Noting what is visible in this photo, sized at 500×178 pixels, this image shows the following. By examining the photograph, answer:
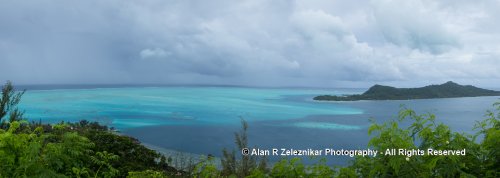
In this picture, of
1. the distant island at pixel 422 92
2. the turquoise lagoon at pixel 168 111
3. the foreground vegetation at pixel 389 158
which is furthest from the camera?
the distant island at pixel 422 92

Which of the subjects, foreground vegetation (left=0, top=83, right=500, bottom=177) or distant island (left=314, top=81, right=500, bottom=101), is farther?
distant island (left=314, top=81, right=500, bottom=101)

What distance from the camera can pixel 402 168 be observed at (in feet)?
10.7

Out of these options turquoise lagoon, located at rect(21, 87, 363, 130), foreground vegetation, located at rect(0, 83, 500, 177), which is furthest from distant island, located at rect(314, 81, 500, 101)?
foreground vegetation, located at rect(0, 83, 500, 177)

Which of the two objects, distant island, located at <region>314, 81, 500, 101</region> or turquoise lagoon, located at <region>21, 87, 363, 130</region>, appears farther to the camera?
distant island, located at <region>314, 81, 500, 101</region>

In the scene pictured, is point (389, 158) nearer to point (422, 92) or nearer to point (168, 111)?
point (168, 111)

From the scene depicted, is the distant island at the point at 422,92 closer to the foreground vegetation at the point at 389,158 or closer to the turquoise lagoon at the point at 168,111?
the turquoise lagoon at the point at 168,111

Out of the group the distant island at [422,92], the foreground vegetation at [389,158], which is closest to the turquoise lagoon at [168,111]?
the distant island at [422,92]

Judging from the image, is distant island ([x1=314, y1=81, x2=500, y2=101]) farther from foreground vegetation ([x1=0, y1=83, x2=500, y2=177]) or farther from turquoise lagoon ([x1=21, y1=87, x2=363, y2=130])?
foreground vegetation ([x1=0, y1=83, x2=500, y2=177])

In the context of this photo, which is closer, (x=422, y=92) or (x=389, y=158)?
(x=389, y=158)

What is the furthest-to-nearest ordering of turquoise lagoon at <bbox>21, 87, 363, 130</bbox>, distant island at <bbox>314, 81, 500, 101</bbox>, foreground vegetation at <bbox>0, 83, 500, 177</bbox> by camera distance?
1. distant island at <bbox>314, 81, 500, 101</bbox>
2. turquoise lagoon at <bbox>21, 87, 363, 130</bbox>
3. foreground vegetation at <bbox>0, 83, 500, 177</bbox>

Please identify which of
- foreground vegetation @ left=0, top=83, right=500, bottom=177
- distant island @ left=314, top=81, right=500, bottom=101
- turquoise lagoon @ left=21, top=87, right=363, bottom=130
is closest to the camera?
foreground vegetation @ left=0, top=83, right=500, bottom=177

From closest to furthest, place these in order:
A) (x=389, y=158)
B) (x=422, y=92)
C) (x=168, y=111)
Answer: (x=389, y=158) → (x=168, y=111) → (x=422, y=92)

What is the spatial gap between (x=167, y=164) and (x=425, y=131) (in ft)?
26.3

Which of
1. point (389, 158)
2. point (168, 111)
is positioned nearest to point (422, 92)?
point (168, 111)
